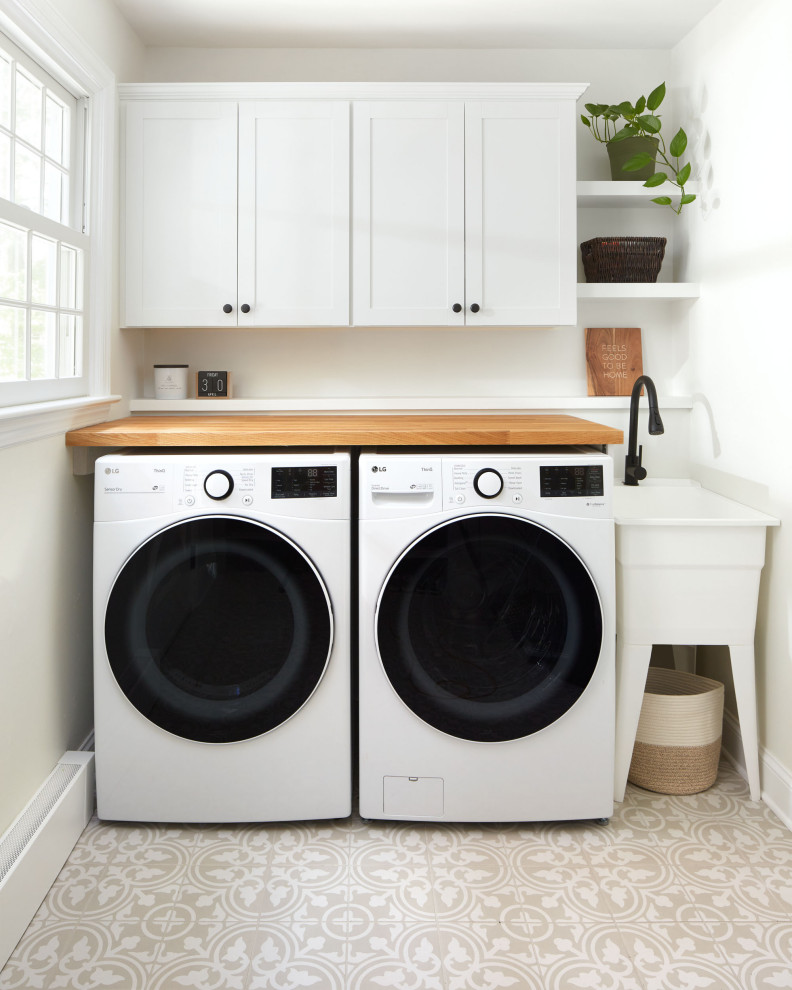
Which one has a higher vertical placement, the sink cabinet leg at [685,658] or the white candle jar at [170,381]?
the white candle jar at [170,381]

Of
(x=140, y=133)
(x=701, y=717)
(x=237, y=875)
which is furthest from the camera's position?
(x=140, y=133)

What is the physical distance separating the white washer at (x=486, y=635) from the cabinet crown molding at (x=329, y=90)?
3.93 feet

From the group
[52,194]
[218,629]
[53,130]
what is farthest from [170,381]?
[218,629]

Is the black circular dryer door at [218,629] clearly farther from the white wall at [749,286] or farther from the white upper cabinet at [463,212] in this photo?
the white wall at [749,286]

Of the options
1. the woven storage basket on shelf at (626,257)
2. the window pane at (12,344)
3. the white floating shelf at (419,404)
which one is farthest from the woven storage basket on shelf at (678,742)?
the window pane at (12,344)

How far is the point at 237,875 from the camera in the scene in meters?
1.81

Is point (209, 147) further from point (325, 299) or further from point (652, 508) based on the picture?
point (652, 508)

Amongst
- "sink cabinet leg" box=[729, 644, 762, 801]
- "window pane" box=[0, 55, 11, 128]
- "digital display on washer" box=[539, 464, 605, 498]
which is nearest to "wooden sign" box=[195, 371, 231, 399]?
"window pane" box=[0, 55, 11, 128]

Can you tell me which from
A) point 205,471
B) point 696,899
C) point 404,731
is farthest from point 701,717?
point 205,471

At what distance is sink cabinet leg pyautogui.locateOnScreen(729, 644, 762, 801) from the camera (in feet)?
6.76

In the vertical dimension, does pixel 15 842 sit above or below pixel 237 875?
above

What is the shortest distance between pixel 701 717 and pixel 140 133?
94.0 inches

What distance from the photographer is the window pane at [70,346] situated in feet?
6.97

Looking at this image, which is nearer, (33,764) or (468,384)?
(33,764)
